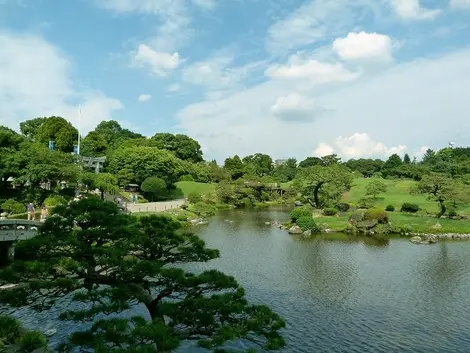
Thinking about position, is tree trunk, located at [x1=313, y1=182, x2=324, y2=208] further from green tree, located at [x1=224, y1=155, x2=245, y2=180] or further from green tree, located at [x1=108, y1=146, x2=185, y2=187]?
green tree, located at [x1=224, y1=155, x2=245, y2=180]

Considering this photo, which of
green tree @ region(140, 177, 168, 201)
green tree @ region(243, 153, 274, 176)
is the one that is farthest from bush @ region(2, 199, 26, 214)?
green tree @ region(243, 153, 274, 176)

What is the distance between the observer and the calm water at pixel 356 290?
1557cm

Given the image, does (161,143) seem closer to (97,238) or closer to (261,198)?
(261,198)

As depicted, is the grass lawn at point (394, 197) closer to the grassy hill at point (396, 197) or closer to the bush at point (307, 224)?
the grassy hill at point (396, 197)

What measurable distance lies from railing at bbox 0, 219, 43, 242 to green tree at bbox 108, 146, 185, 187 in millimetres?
40166

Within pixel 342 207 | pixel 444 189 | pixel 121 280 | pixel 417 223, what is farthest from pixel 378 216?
pixel 121 280

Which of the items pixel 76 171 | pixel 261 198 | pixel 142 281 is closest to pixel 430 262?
pixel 142 281

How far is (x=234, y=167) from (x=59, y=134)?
38725 mm

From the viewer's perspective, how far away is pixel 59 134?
6669cm

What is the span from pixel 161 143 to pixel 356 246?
64365 millimetres

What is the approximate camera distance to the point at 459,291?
71.1ft

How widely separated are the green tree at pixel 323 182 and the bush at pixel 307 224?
12064 millimetres

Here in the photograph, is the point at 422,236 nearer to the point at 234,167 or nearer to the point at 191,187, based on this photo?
the point at 191,187

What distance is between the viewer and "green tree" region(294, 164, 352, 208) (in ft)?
169
